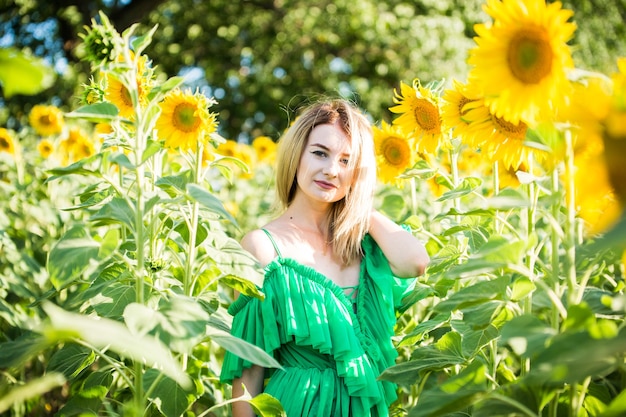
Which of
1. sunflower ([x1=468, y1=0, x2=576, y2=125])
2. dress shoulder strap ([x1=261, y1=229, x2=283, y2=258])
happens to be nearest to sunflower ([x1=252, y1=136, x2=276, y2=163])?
dress shoulder strap ([x1=261, y1=229, x2=283, y2=258])

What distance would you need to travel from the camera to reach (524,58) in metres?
1.14

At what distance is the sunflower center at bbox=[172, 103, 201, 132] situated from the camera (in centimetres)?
174

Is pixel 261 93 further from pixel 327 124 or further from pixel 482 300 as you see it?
pixel 482 300

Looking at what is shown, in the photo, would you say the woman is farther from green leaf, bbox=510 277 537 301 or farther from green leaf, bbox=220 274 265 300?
green leaf, bbox=510 277 537 301

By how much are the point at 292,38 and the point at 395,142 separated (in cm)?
944

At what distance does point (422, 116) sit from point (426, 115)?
0.02 meters

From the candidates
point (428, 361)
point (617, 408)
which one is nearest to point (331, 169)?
point (428, 361)

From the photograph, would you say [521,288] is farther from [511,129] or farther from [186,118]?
[186,118]

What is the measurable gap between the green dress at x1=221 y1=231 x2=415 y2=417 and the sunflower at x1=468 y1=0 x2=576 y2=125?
0.75 metres

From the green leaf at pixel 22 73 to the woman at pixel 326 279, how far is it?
1155 mm

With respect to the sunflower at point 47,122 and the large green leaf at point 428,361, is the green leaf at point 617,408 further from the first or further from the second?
the sunflower at point 47,122

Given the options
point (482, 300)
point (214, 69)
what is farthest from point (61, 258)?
point (214, 69)

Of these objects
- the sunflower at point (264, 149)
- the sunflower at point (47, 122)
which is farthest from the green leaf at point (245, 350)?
the sunflower at point (264, 149)

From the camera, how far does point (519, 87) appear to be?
1.16 metres
